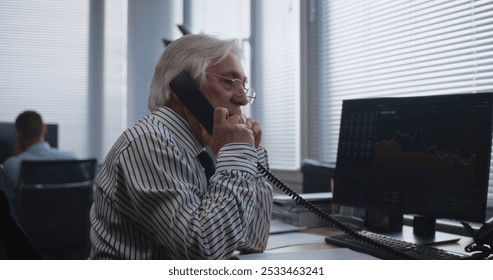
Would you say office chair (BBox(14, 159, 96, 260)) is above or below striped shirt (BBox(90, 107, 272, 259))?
below

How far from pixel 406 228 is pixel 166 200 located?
825 millimetres

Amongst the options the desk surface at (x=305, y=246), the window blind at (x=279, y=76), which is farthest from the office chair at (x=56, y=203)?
the desk surface at (x=305, y=246)

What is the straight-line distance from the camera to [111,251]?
0.94 m

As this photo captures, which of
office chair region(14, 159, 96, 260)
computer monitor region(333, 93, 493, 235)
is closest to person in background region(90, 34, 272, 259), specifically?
computer monitor region(333, 93, 493, 235)

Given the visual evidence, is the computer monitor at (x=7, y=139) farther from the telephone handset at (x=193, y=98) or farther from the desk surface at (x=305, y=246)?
the telephone handset at (x=193, y=98)

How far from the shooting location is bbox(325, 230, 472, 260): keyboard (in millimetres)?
961

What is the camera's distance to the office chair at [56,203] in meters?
2.18

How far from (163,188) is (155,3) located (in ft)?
9.82

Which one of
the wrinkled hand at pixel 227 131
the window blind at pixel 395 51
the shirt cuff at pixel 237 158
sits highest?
the window blind at pixel 395 51

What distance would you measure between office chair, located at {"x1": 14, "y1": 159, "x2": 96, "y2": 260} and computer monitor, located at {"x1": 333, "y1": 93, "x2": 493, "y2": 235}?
1439mm

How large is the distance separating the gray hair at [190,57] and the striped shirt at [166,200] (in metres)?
0.12

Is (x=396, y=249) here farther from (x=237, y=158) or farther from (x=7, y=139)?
(x=7, y=139)

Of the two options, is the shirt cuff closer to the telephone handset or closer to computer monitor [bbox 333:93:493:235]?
the telephone handset
